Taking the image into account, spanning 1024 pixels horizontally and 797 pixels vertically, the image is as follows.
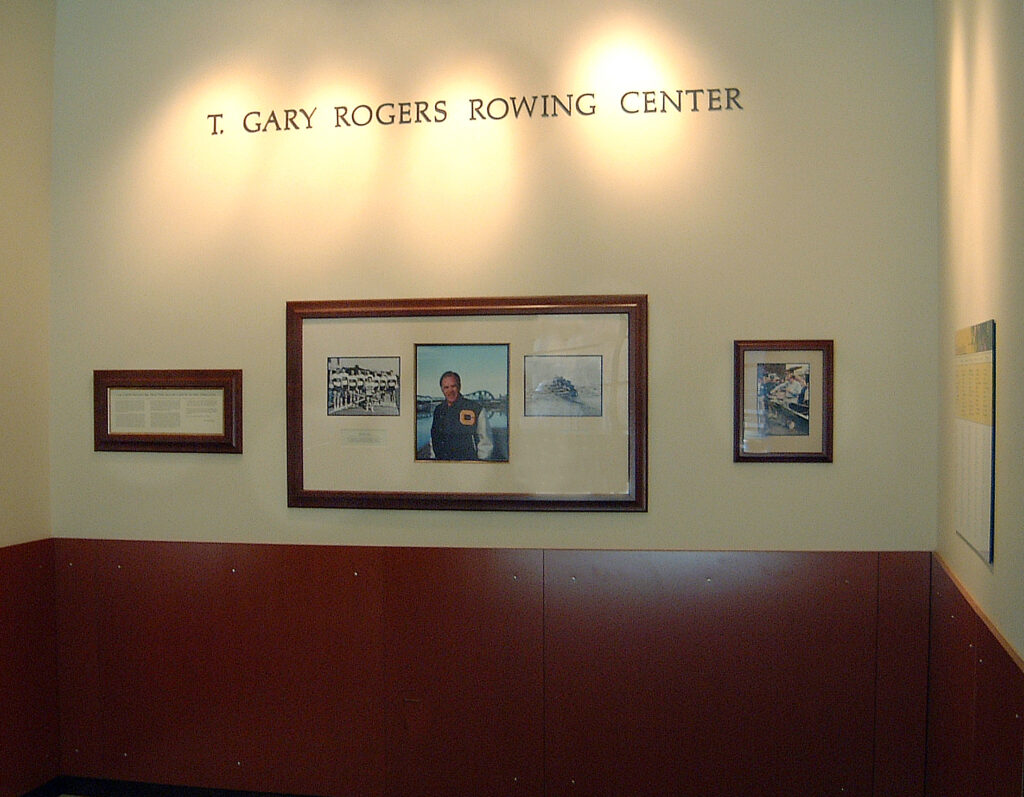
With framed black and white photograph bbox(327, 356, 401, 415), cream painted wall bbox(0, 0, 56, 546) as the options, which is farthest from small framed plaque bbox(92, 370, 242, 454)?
framed black and white photograph bbox(327, 356, 401, 415)

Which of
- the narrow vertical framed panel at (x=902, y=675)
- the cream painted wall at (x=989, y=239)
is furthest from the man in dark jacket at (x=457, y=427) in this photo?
the cream painted wall at (x=989, y=239)

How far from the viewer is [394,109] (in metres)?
3.52

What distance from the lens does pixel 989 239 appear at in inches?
95.0

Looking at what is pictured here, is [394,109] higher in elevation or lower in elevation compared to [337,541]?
higher

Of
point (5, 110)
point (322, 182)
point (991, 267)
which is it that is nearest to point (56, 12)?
point (5, 110)

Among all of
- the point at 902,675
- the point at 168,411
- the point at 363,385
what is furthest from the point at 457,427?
the point at 902,675

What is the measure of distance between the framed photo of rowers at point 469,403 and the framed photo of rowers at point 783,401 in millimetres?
372

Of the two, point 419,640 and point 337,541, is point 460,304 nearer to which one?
point 337,541

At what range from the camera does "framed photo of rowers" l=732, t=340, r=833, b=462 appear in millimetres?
3273

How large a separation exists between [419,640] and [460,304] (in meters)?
1.34

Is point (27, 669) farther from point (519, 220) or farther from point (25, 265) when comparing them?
point (519, 220)

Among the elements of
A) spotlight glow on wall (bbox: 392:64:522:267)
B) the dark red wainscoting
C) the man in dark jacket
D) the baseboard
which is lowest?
the baseboard

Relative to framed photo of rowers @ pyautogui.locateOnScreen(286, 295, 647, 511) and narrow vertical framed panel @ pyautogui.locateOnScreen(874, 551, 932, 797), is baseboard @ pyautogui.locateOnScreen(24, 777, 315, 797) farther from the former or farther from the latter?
narrow vertical framed panel @ pyautogui.locateOnScreen(874, 551, 932, 797)

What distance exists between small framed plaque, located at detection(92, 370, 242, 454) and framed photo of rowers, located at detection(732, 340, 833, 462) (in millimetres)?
2008
